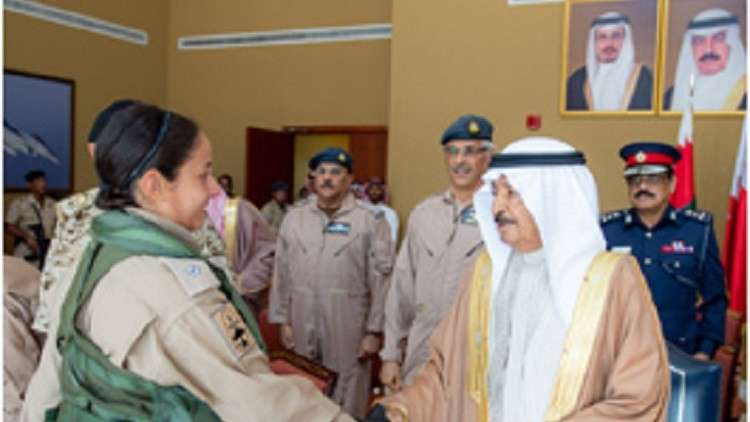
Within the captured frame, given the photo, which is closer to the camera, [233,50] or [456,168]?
[456,168]

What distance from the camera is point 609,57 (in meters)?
5.63

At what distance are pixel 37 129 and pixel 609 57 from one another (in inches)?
268

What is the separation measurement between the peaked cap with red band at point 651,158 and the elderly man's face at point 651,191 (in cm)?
3

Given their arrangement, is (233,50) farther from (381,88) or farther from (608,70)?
(608,70)

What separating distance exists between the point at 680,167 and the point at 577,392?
355 cm

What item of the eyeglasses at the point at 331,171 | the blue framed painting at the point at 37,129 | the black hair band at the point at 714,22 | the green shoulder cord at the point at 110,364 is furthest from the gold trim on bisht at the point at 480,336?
the blue framed painting at the point at 37,129

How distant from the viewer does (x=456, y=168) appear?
2.82m

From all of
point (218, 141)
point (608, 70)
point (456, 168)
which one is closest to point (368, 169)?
point (218, 141)

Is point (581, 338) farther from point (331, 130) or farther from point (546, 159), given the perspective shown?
point (331, 130)

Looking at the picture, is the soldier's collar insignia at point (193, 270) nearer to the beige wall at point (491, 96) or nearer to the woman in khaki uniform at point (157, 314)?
the woman in khaki uniform at point (157, 314)

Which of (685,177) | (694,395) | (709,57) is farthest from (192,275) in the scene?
(709,57)

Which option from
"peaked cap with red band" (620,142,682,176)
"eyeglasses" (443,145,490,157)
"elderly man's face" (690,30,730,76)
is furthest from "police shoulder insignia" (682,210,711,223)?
"elderly man's face" (690,30,730,76)

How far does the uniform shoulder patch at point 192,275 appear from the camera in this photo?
1.16 m

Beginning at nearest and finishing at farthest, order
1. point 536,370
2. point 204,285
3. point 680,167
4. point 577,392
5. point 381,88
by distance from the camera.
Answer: point 204,285 → point 577,392 → point 536,370 → point 680,167 → point 381,88
